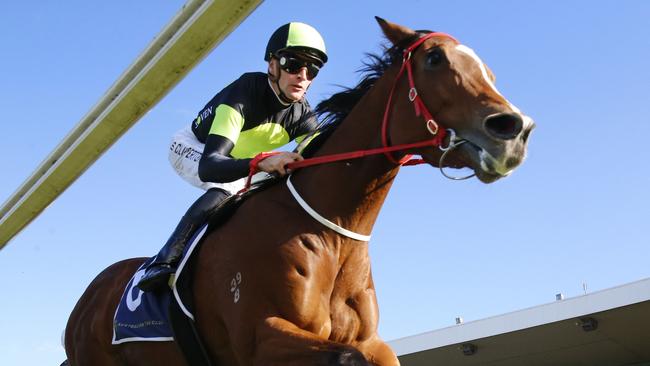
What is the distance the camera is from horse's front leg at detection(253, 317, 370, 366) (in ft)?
13.5

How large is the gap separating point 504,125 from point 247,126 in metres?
2.15

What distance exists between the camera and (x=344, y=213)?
4.81m

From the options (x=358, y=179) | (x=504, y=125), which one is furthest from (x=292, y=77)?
(x=504, y=125)

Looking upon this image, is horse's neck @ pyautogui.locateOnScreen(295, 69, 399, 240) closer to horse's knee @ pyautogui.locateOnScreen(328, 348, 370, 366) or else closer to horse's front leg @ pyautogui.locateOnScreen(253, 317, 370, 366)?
horse's front leg @ pyautogui.locateOnScreen(253, 317, 370, 366)

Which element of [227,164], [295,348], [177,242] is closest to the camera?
[295,348]

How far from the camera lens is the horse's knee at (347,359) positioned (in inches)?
161

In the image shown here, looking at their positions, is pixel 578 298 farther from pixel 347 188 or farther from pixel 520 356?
pixel 347 188

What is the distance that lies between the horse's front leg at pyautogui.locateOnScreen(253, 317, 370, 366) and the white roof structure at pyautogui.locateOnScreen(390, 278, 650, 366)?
8.56 meters

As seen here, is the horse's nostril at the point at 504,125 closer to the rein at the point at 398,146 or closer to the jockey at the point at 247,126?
the rein at the point at 398,146

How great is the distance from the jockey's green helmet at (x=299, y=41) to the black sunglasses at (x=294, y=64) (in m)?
0.05

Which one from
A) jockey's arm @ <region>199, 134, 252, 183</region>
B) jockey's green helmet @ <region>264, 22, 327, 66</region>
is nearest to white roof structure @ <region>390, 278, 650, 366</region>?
jockey's green helmet @ <region>264, 22, 327, 66</region>

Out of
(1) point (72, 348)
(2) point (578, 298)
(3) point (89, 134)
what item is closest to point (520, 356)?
(2) point (578, 298)

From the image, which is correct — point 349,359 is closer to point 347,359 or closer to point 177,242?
point 347,359

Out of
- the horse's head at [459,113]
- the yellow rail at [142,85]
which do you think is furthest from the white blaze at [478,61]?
the yellow rail at [142,85]
